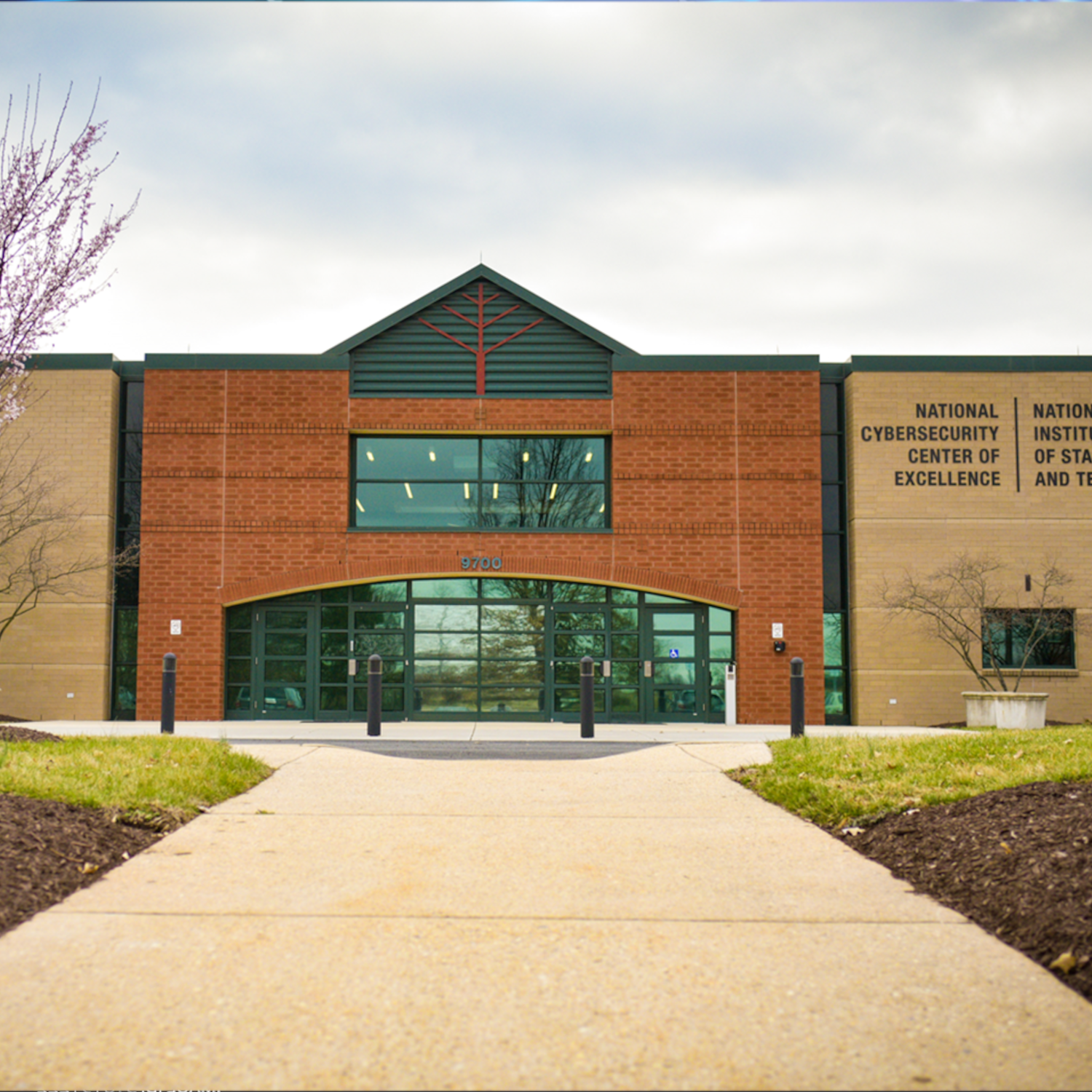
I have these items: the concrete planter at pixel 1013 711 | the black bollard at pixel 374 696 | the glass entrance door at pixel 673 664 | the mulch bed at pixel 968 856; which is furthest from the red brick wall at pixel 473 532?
the mulch bed at pixel 968 856

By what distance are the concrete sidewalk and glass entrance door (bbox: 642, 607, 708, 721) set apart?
1359 cm

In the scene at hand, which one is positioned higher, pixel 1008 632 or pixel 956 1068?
pixel 1008 632

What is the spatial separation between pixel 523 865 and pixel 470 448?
1526 cm

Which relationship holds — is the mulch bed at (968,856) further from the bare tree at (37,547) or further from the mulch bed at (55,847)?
the bare tree at (37,547)

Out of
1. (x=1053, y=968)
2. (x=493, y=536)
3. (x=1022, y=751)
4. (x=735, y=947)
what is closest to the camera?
(x=1053, y=968)

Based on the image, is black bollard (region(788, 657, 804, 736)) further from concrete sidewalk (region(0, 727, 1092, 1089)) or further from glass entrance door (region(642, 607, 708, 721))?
concrete sidewalk (region(0, 727, 1092, 1089))

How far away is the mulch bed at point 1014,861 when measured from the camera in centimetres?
432

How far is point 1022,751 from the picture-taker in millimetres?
8641

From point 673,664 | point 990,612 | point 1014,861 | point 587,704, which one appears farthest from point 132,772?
point 990,612

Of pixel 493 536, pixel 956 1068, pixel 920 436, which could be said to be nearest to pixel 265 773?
pixel 956 1068

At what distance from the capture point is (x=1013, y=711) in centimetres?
1783

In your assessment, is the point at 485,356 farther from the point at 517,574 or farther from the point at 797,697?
the point at 797,697

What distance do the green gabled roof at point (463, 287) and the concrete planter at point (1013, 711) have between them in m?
9.12

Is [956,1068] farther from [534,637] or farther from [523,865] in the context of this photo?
[534,637]
